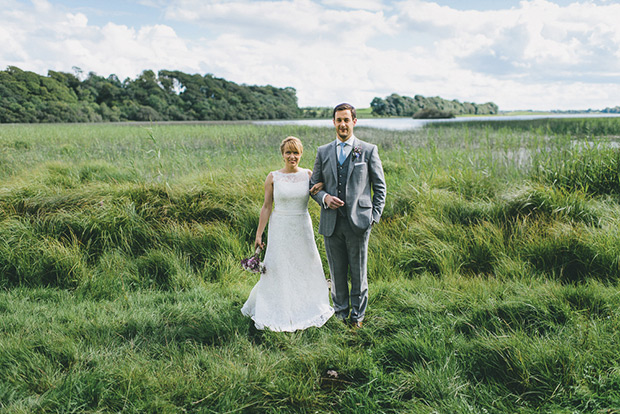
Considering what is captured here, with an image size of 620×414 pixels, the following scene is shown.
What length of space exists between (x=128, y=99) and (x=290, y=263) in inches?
2492

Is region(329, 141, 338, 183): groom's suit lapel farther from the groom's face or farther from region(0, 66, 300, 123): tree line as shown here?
region(0, 66, 300, 123): tree line

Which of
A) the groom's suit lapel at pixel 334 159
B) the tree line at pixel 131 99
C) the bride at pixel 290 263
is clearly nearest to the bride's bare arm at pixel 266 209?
the bride at pixel 290 263

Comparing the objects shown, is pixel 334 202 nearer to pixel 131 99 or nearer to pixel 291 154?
pixel 291 154

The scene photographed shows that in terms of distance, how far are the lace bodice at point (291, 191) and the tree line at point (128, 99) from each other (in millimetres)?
51829

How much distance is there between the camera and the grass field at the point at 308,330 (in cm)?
264

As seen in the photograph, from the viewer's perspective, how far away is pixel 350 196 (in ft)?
10.9

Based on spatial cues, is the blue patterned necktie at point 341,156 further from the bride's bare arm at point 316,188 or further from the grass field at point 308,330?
the grass field at point 308,330

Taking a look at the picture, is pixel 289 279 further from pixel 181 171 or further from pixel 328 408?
pixel 181 171

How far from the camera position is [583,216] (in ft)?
18.3

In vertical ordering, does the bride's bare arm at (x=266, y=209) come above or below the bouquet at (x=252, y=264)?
above

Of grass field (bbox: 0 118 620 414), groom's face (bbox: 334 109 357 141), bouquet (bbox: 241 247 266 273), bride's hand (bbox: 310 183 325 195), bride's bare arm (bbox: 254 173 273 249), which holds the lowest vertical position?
grass field (bbox: 0 118 620 414)

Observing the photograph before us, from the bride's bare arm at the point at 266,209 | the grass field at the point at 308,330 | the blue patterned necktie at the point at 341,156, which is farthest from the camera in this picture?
the bride's bare arm at the point at 266,209

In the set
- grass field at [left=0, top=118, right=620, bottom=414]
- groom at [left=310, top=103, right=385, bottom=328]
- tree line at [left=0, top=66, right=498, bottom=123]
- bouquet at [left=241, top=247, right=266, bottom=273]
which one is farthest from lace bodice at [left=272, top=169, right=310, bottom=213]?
tree line at [left=0, top=66, right=498, bottom=123]

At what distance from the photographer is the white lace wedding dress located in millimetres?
3555
